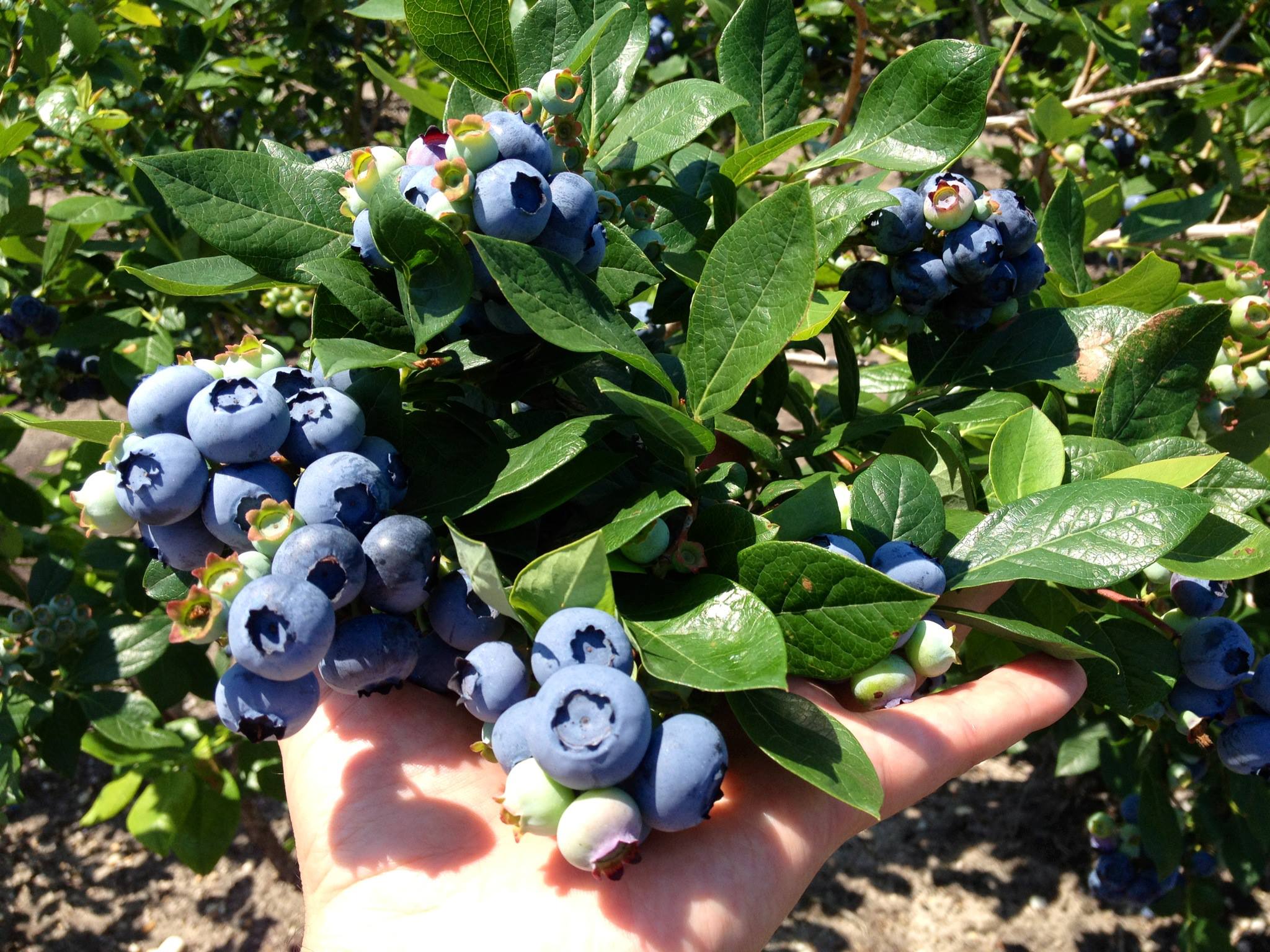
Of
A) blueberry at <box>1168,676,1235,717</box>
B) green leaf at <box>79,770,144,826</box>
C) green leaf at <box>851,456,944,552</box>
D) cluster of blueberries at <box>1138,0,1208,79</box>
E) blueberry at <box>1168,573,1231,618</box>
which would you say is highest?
green leaf at <box>851,456,944,552</box>

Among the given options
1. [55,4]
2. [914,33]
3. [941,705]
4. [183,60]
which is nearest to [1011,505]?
[941,705]

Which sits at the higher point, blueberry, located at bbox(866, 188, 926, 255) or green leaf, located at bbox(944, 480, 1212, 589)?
blueberry, located at bbox(866, 188, 926, 255)

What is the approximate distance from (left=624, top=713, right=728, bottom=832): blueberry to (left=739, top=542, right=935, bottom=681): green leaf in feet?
0.39

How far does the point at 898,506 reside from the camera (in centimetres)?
91

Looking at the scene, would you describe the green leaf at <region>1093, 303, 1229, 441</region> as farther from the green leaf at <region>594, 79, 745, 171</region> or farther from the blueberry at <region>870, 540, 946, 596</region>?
the green leaf at <region>594, 79, 745, 171</region>

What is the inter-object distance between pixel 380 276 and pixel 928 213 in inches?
25.0

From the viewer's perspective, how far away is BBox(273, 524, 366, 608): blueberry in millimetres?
729

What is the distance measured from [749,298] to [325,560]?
0.43m

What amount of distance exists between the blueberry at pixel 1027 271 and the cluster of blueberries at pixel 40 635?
1762 mm

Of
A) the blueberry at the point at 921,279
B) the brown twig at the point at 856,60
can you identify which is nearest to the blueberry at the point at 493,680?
the blueberry at the point at 921,279

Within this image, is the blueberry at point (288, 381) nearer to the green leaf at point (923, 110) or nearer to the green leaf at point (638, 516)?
the green leaf at point (638, 516)

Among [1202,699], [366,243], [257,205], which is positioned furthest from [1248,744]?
[257,205]

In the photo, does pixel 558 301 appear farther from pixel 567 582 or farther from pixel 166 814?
pixel 166 814

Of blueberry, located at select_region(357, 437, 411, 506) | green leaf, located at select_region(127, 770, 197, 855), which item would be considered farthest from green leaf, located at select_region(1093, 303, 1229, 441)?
green leaf, located at select_region(127, 770, 197, 855)
